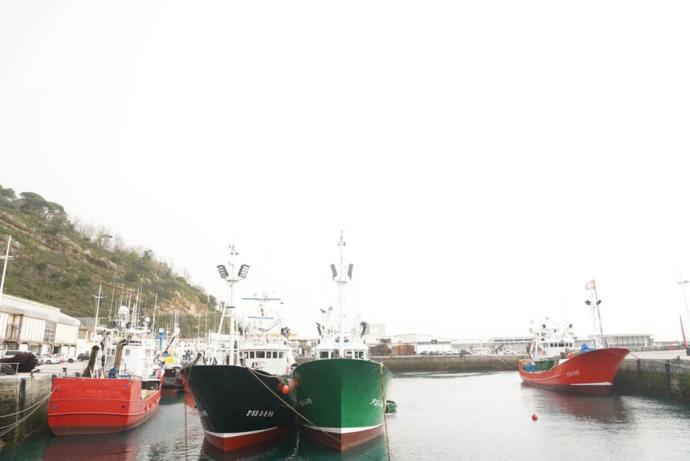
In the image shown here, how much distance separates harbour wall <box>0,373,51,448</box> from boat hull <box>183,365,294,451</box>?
7846mm

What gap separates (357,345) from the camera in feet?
86.1

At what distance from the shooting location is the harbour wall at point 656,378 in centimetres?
3406

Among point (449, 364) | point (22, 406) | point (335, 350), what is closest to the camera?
point (22, 406)

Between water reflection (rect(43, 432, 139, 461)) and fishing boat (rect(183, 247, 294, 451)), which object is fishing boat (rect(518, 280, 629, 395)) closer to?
fishing boat (rect(183, 247, 294, 451))

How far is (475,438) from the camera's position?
2481 cm

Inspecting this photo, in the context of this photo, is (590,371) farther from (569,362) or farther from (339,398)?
(339,398)

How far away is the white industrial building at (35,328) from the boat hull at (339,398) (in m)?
44.6

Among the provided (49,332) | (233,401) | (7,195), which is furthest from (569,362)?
(7,195)

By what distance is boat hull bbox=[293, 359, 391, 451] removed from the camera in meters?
20.0

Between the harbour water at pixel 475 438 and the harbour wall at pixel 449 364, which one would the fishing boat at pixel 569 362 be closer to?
the harbour water at pixel 475 438

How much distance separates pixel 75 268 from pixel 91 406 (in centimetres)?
10042

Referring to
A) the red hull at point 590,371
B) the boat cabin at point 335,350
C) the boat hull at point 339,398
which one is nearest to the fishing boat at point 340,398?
the boat hull at point 339,398

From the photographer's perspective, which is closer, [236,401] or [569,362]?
[236,401]

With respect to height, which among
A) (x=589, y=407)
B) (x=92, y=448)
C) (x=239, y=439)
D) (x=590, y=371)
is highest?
(x=590, y=371)
